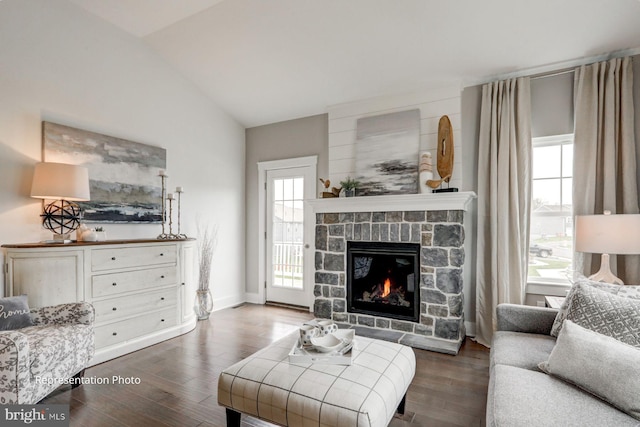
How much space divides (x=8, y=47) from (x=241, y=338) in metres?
3.32

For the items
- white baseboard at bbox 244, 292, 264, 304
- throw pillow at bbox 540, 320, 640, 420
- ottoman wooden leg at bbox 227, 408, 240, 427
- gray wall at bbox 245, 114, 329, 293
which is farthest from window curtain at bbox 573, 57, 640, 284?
white baseboard at bbox 244, 292, 264, 304

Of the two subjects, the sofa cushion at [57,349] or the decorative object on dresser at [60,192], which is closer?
the sofa cushion at [57,349]

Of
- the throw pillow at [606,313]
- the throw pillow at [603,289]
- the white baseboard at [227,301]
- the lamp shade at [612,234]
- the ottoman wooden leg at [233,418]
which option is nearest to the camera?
the throw pillow at [606,313]

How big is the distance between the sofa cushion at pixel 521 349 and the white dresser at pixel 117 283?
10.1 feet

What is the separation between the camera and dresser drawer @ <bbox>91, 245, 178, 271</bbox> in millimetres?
2924

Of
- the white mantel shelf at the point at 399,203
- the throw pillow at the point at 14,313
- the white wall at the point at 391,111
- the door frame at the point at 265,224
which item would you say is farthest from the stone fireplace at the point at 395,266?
the throw pillow at the point at 14,313

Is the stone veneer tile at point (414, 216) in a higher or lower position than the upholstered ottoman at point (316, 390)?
higher

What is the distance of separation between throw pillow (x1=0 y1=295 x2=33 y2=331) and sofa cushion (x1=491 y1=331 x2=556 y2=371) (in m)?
3.10

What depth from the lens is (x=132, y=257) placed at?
3.21 meters

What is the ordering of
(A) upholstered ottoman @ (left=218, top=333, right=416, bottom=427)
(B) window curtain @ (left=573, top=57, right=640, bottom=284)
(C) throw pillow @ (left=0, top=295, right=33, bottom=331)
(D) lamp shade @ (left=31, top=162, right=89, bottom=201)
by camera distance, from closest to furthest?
1. (A) upholstered ottoman @ (left=218, top=333, right=416, bottom=427)
2. (C) throw pillow @ (left=0, top=295, right=33, bottom=331)
3. (D) lamp shade @ (left=31, top=162, right=89, bottom=201)
4. (B) window curtain @ (left=573, top=57, right=640, bottom=284)

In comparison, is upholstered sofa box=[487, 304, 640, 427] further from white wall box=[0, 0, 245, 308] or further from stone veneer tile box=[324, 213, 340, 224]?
white wall box=[0, 0, 245, 308]

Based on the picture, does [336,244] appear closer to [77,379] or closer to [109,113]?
[77,379]

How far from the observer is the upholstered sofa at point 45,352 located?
1.83 m

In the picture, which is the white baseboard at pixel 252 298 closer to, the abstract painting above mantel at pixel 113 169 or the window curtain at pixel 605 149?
the abstract painting above mantel at pixel 113 169
